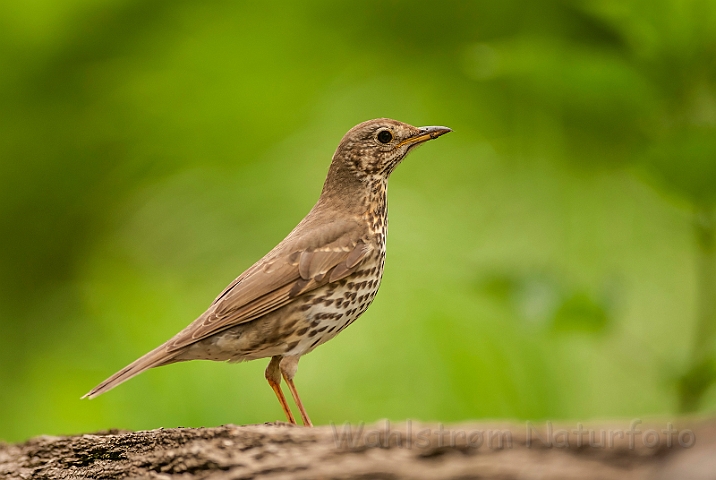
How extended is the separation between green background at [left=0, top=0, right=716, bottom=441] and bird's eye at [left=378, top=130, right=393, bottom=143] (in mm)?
479

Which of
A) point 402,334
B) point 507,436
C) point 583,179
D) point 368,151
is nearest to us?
point 507,436

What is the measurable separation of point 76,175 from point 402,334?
8.91ft

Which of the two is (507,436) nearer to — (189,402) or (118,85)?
(189,402)

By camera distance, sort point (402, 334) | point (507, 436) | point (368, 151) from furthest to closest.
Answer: point (402, 334), point (368, 151), point (507, 436)

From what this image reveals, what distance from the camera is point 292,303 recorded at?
3.27 m

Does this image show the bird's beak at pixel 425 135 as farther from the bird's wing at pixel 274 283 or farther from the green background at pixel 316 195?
the bird's wing at pixel 274 283

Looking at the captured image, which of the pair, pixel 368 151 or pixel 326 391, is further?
pixel 326 391

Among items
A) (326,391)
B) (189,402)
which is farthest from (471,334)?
(189,402)

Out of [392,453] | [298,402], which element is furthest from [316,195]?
[392,453]

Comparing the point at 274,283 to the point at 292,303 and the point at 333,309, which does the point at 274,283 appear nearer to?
the point at 292,303

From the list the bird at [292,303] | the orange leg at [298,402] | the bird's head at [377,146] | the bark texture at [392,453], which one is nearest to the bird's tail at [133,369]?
the bird at [292,303]

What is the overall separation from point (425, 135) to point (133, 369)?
165 cm

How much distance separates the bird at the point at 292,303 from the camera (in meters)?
3.18

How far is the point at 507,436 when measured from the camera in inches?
76.4
